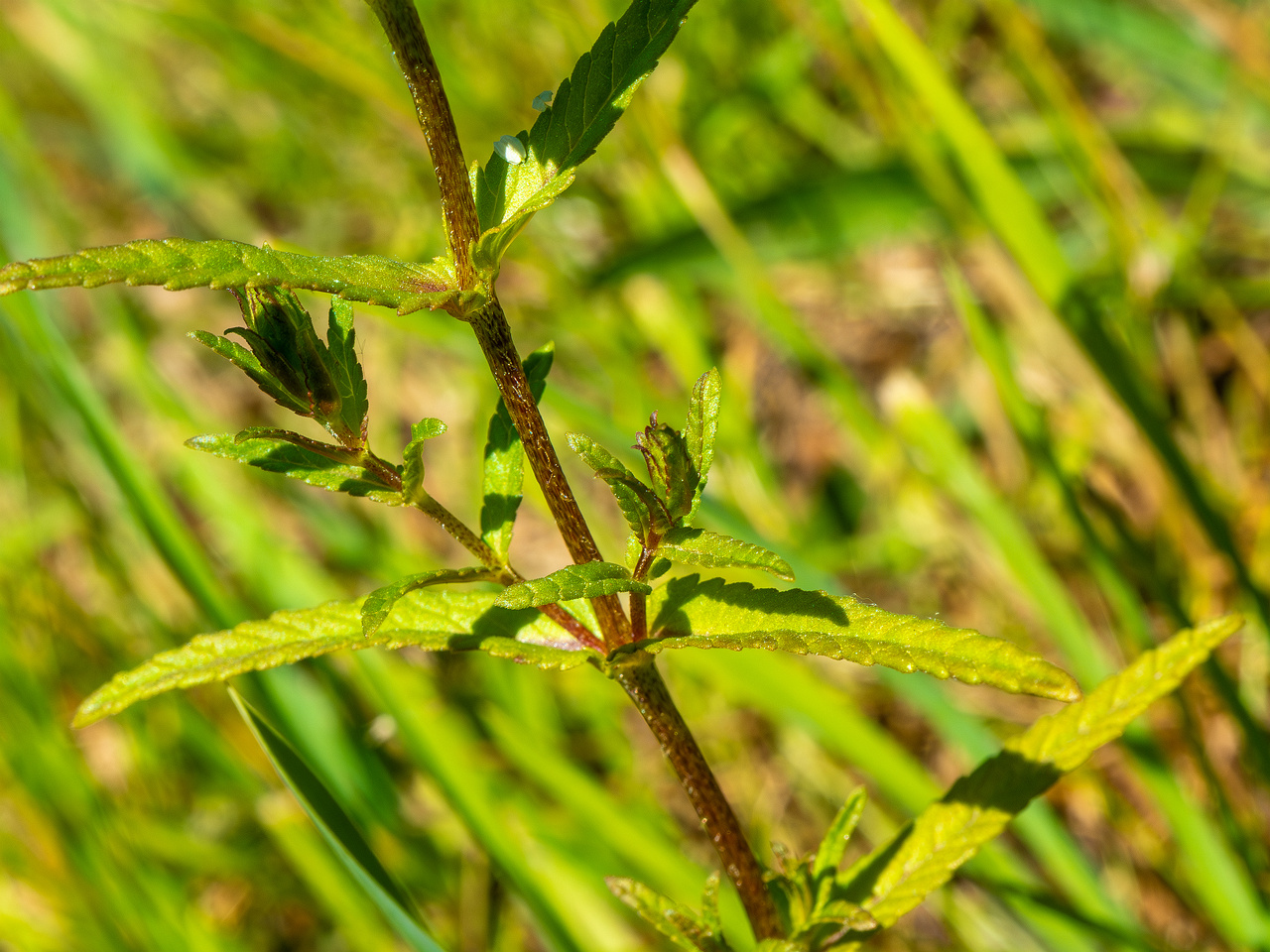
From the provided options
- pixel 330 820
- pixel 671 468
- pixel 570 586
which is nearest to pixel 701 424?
pixel 671 468

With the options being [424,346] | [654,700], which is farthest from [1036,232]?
[424,346]

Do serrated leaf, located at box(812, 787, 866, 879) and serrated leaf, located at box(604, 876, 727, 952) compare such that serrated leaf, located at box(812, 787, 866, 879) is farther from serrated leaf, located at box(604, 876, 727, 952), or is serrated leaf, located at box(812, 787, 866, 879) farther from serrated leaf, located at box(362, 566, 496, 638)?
serrated leaf, located at box(362, 566, 496, 638)

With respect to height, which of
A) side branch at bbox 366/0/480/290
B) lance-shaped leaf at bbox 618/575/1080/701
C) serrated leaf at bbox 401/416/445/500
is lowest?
lance-shaped leaf at bbox 618/575/1080/701

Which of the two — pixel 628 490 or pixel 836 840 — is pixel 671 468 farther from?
pixel 836 840

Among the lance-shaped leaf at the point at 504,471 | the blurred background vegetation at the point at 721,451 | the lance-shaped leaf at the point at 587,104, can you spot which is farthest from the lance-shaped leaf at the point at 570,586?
the blurred background vegetation at the point at 721,451

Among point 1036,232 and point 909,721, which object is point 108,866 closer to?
point 909,721

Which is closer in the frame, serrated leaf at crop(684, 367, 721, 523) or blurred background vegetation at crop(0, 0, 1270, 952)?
serrated leaf at crop(684, 367, 721, 523)

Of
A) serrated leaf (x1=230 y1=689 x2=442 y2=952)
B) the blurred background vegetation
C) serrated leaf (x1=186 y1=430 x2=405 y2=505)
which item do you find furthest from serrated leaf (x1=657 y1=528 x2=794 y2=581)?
the blurred background vegetation
